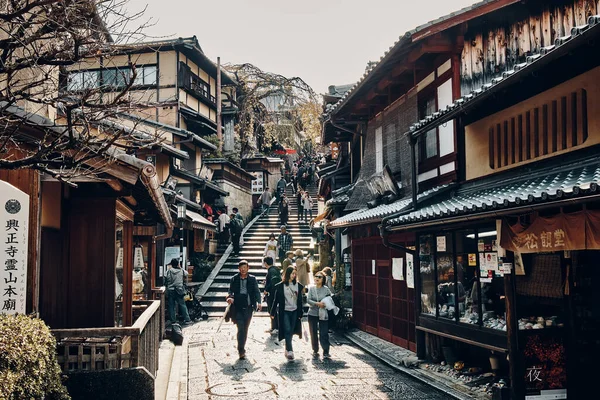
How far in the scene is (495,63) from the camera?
42.0ft

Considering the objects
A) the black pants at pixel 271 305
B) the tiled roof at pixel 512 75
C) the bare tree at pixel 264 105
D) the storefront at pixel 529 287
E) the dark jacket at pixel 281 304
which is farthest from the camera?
the bare tree at pixel 264 105

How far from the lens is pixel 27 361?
6.19 m

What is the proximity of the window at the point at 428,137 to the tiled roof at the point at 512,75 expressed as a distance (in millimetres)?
2390

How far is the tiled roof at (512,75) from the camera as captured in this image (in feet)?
22.3

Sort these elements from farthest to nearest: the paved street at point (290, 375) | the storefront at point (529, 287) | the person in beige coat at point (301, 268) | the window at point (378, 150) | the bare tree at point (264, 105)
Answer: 1. the bare tree at point (264, 105)
2. the person in beige coat at point (301, 268)
3. the window at point (378, 150)
4. the paved street at point (290, 375)
5. the storefront at point (529, 287)

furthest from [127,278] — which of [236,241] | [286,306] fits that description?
[236,241]

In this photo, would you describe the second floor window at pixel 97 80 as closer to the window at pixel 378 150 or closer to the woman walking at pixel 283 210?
the window at pixel 378 150

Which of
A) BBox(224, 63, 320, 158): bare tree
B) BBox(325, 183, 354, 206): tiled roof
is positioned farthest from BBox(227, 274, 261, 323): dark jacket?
BBox(224, 63, 320, 158): bare tree

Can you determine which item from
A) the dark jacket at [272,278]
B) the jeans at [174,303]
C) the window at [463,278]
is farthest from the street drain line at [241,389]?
the jeans at [174,303]

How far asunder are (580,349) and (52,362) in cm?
774

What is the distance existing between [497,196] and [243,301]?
6.87 metres

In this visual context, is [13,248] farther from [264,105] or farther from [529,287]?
[264,105]

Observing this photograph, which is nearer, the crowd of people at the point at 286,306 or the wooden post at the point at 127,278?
the wooden post at the point at 127,278

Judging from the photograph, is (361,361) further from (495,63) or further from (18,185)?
(18,185)
